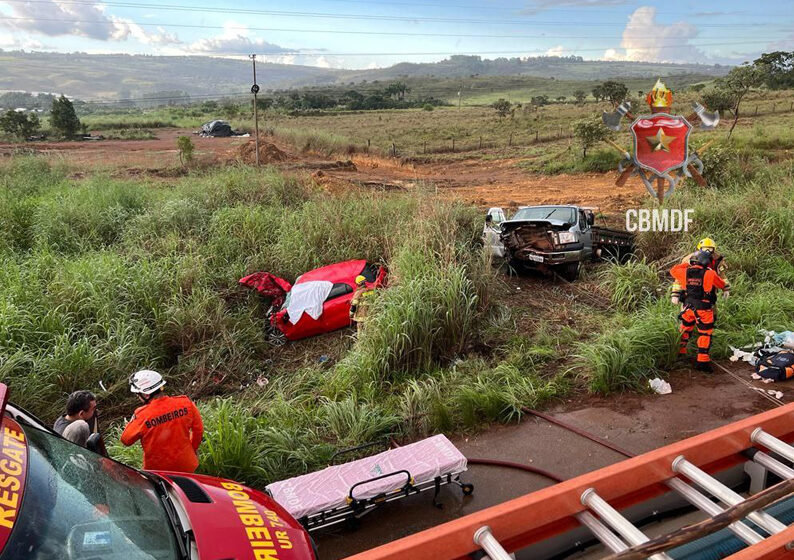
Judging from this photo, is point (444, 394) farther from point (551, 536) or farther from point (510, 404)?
point (551, 536)

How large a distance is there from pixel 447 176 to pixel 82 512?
23246 mm

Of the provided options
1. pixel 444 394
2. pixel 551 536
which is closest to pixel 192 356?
pixel 444 394

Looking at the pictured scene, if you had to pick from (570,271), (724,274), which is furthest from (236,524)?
(570,271)

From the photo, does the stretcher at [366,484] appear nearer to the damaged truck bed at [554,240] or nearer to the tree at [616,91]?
the damaged truck bed at [554,240]

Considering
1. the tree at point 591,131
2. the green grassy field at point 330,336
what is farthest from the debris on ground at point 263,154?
the tree at point 591,131

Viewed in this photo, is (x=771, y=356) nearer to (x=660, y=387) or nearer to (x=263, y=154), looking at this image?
(x=660, y=387)

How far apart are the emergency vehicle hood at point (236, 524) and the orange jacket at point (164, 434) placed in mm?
1072

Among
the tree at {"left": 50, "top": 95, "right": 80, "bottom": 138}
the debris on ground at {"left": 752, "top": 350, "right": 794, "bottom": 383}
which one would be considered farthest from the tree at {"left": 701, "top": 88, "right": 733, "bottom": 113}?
the tree at {"left": 50, "top": 95, "right": 80, "bottom": 138}

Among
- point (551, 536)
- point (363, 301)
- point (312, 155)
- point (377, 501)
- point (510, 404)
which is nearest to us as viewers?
point (551, 536)

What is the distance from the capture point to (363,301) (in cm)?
725

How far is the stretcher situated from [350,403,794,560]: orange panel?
162 cm

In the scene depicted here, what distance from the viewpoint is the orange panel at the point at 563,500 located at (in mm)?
2320

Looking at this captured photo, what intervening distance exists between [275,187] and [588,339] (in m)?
8.67

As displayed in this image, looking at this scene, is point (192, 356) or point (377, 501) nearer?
Result: point (377, 501)
